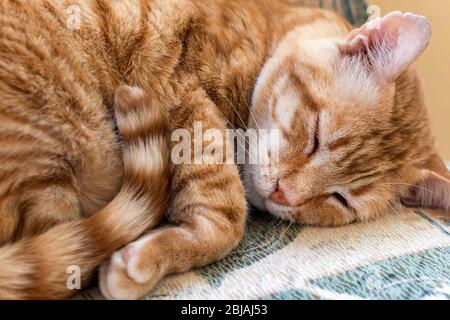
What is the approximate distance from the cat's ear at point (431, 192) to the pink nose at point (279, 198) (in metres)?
0.39

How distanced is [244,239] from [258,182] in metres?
0.16

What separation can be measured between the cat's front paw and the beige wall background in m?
1.70

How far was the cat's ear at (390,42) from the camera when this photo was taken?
3.59 ft

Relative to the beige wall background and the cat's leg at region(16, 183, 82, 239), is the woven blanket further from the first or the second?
the beige wall background

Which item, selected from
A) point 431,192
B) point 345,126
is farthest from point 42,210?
point 431,192

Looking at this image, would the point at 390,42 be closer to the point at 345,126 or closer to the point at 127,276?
the point at 345,126

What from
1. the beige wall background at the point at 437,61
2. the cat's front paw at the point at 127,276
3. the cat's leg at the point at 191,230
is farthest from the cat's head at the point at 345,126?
the beige wall background at the point at 437,61

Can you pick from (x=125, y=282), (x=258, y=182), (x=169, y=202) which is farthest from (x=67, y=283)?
(x=258, y=182)

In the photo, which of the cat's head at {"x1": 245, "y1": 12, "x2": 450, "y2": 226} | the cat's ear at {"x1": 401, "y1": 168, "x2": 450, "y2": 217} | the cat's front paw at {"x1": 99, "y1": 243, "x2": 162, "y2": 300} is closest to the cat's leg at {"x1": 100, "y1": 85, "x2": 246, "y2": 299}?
the cat's front paw at {"x1": 99, "y1": 243, "x2": 162, "y2": 300}

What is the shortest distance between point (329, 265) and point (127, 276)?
432 millimetres

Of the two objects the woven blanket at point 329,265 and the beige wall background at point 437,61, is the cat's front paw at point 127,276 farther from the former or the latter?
the beige wall background at point 437,61

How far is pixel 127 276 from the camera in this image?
0.91 m

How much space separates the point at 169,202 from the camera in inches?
44.2
